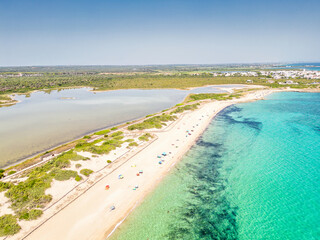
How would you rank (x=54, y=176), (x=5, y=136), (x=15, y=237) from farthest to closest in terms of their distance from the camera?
1. (x=5, y=136)
2. (x=54, y=176)
3. (x=15, y=237)

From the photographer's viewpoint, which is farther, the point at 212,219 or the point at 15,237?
the point at 212,219

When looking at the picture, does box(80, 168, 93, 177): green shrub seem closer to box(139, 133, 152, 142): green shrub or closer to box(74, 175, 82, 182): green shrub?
box(74, 175, 82, 182): green shrub

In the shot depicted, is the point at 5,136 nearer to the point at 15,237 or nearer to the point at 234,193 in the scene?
the point at 15,237

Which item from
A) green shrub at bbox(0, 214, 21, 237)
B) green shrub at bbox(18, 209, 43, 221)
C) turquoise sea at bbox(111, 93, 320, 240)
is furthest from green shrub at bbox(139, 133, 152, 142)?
green shrub at bbox(0, 214, 21, 237)

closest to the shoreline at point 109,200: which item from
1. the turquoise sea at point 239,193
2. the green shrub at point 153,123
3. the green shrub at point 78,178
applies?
the turquoise sea at point 239,193

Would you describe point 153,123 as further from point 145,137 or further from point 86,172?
point 86,172

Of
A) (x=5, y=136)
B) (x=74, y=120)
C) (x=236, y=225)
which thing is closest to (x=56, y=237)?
(x=236, y=225)
